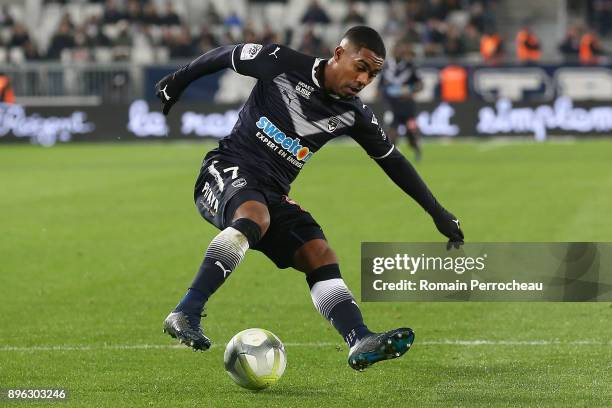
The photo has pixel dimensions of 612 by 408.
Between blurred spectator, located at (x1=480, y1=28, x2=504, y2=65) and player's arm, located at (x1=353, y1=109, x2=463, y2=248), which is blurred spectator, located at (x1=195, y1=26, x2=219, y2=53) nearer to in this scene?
blurred spectator, located at (x1=480, y1=28, x2=504, y2=65)

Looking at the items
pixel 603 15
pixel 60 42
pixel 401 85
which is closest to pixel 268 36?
pixel 60 42

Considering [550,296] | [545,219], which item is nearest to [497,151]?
[545,219]

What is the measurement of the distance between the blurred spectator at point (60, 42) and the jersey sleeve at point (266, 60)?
25.1 m

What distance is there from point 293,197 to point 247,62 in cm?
959

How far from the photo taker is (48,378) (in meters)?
6.45

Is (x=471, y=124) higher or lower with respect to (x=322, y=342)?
→ lower

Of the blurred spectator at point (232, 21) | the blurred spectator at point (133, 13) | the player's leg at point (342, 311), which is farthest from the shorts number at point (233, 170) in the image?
the blurred spectator at point (133, 13)

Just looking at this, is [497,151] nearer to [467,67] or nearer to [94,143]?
[467,67]

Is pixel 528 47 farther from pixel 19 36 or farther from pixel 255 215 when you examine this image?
pixel 255 215

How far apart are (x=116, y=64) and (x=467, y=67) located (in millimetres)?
7699

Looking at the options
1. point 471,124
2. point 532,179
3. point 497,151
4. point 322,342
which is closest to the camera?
point 322,342

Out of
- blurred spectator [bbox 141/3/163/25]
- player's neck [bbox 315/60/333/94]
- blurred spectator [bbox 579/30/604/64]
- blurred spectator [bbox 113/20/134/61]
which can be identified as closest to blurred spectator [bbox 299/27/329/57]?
blurred spectator [bbox 141/3/163/25]

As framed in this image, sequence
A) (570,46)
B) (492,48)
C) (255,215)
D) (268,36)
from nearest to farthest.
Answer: (255,215) < (492,48) < (570,46) < (268,36)

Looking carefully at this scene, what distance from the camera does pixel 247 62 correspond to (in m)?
6.51
